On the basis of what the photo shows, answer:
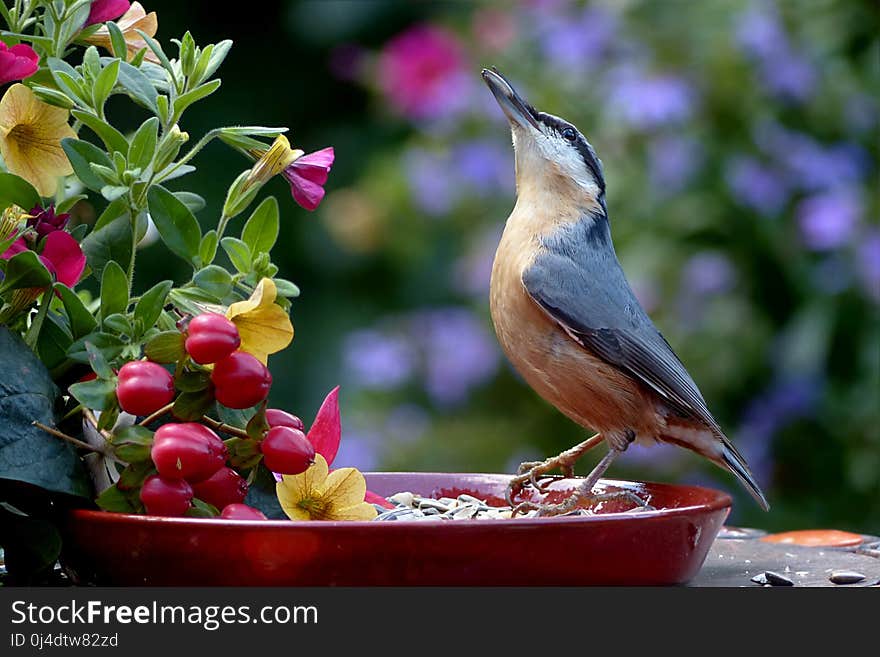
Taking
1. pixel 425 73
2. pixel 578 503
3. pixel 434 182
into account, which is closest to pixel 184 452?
pixel 578 503

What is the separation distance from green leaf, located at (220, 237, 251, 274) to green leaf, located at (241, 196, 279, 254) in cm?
1

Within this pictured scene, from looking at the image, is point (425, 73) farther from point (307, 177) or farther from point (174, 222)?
point (174, 222)

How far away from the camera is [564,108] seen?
477cm

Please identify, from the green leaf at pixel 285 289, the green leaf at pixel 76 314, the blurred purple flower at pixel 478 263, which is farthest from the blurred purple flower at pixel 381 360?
the green leaf at pixel 76 314

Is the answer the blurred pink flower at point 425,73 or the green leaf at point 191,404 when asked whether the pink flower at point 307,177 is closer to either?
the green leaf at point 191,404

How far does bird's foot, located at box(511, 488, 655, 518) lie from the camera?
225 centimetres

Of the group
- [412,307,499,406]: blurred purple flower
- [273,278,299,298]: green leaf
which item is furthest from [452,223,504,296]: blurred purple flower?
[273,278,299,298]: green leaf

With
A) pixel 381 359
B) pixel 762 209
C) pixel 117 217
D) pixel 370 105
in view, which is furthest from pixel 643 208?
pixel 117 217

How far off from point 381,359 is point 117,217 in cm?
335

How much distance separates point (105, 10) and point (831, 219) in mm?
3035

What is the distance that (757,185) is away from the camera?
4488 mm

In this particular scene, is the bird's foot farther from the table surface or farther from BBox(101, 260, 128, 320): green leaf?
BBox(101, 260, 128, 320): green leaf
